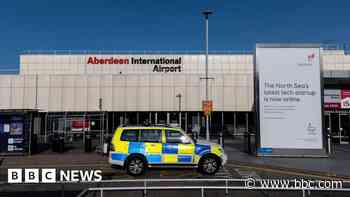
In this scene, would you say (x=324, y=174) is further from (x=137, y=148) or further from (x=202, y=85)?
(x=202, y=85)

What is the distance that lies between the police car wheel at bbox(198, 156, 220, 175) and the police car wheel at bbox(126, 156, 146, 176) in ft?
6.96

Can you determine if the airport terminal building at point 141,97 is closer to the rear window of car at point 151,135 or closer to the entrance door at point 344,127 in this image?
the entrance door at point 344,127

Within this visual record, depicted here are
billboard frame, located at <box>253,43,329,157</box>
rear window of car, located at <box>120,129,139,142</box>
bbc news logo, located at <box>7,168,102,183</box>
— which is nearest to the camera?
bbc news logo, located at <box>7,168,102,183</box>

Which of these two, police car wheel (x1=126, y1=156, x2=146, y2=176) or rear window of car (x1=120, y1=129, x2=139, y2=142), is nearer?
police car wheel (x1=126, y1=156, x2=146, y2=176)

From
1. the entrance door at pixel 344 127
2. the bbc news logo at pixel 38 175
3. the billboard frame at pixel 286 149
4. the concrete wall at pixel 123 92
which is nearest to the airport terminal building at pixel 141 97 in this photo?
the concrete wall at pixel 123 92

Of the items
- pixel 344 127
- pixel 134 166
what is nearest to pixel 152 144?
pixel 134 166

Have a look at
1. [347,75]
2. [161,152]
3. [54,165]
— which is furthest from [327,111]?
[54,165]

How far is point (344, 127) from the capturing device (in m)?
26.0

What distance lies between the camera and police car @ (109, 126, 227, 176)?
11.1 metres

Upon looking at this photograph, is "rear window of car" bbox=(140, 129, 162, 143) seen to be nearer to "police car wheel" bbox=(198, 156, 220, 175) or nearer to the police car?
A: the police car

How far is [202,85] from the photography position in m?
35.1

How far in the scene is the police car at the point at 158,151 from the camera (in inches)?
436

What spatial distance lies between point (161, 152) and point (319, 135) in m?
9.11

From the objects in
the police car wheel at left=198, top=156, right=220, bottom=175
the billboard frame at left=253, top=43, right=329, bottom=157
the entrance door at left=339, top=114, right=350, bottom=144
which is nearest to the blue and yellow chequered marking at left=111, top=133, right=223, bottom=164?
the police car wheel at left=198, top=156, right=220, bottom=175
